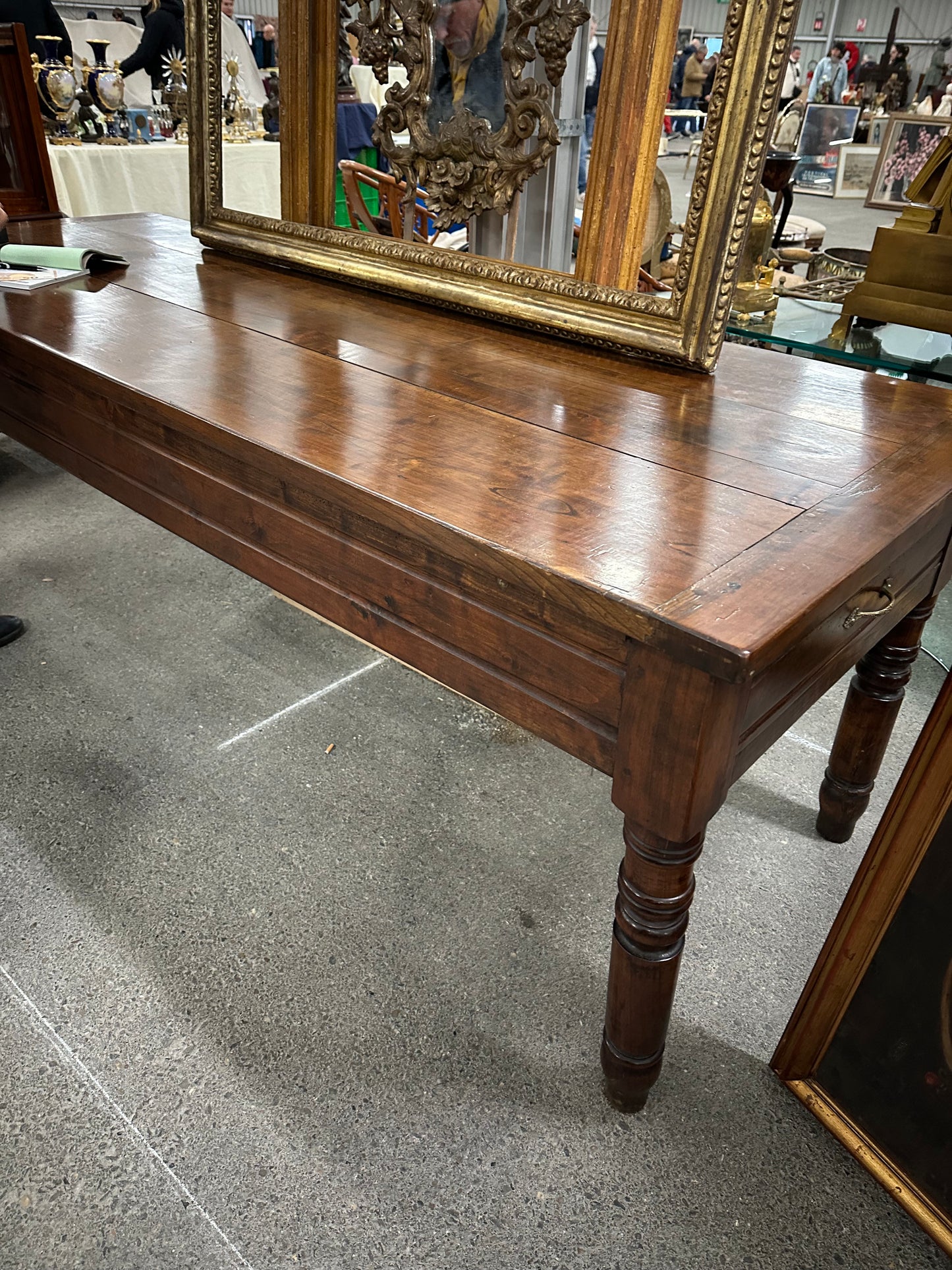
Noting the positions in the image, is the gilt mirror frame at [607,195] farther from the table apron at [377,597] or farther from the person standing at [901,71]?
the person standing at [901,71]

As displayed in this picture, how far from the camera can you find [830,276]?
8.05ft

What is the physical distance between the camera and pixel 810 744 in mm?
1843

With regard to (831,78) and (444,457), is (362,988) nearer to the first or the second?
(444,457)

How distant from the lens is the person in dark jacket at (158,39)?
3.80 metres

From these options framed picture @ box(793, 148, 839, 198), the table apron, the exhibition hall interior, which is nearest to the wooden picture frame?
the exhibition hall interior

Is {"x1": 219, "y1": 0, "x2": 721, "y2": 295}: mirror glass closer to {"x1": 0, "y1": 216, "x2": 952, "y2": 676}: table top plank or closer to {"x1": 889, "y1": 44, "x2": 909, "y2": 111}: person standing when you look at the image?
{"x1": 0, "y1": 216, "x2": 952, "y2": 676}: table top plank

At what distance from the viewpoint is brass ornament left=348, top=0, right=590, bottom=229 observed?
1.25 metres

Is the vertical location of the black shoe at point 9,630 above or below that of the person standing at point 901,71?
below

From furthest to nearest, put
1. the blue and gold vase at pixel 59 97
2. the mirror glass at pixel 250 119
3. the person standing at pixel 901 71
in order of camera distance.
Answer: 1. the person standing at pixel 901 71
2. the blue and gold vase at pixel 59 97
3. the mirror glass at pixel 250 119

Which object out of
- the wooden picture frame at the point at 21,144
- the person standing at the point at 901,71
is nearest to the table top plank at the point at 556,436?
the wooden picture frame at the point at 21,144

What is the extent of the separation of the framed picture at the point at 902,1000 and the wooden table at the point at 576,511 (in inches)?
6.1

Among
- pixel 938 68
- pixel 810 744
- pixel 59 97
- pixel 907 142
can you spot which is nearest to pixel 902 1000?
pixel 810 744

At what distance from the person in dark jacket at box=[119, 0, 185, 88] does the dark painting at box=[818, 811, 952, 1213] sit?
4.28 meters

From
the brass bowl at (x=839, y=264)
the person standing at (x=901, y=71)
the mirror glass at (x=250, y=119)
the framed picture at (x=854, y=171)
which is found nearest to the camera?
the mirror glass at (x=250, y=119)
